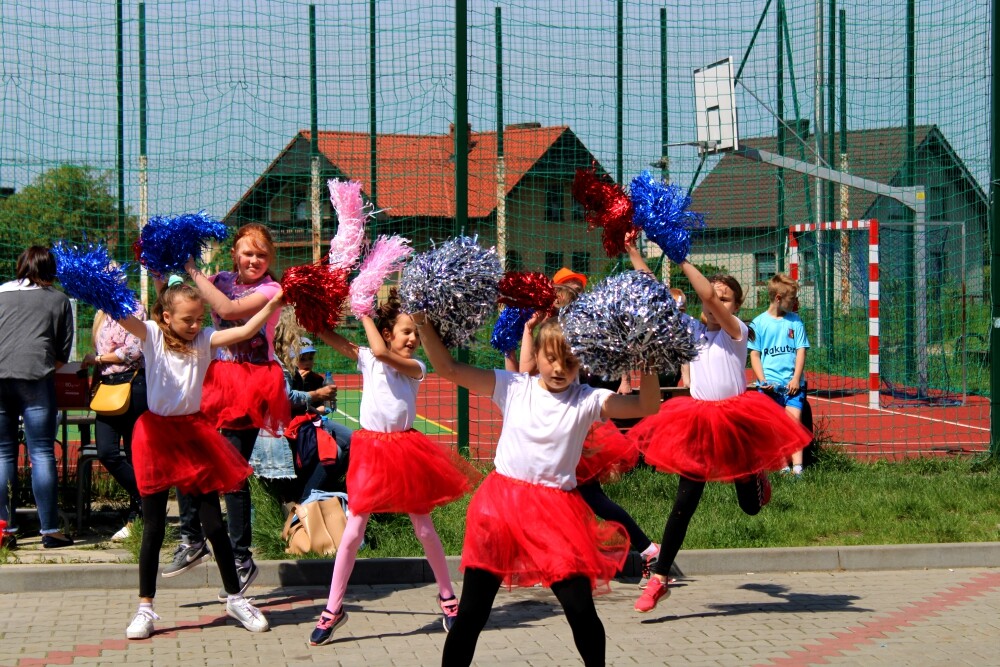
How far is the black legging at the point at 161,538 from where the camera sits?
5.68 meters

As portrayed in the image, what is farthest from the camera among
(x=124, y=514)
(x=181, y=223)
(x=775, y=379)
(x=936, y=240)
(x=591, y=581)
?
(x=936, y=240)

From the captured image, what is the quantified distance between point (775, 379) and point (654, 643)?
481cm

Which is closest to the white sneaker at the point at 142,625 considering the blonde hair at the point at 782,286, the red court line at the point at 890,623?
the red court line at the point at 890,623

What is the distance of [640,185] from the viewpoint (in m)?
5.19

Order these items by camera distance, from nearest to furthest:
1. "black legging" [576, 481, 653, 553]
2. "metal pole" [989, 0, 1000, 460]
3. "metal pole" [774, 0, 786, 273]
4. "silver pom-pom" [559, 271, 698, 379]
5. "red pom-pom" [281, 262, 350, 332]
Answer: "silver pom-pom" [559, 271, 698, 379], "red pom-pom" [281, 262, 350, 332], "black legging" [576, 481, 653, 553], "metal pole" [989, 0, 1000, 460], "metal pole" [774, 0, 786, 273]

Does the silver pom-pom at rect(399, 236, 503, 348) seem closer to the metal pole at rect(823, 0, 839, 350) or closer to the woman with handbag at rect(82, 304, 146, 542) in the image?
the woman with handbag at rect(82, 304, 146, 542)

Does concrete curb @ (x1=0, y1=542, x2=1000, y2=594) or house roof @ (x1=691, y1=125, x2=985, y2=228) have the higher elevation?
house roof @ (x1=691, y1=125, x2=985, y2=228)

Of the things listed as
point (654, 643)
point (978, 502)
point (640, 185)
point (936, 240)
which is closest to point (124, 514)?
point (654, 643)

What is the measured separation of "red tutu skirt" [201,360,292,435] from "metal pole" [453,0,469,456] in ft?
11.5

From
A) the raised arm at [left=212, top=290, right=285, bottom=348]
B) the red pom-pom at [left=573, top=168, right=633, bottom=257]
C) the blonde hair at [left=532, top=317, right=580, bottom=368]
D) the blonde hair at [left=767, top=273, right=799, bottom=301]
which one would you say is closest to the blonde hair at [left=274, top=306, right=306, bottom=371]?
the raised arm at [left=212, top=290, right=285, bottom=348]

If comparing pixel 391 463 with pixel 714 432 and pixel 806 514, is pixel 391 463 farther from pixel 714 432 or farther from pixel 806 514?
pixel 806 514

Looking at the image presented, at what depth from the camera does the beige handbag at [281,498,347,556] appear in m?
7.09

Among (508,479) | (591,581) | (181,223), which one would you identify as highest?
(181,223)

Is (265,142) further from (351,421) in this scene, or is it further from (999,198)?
(999,198)
